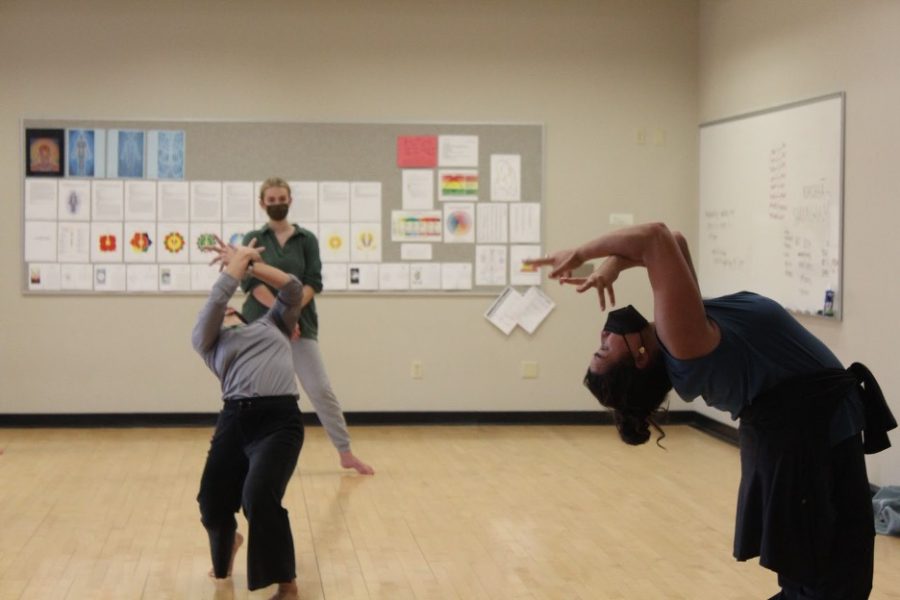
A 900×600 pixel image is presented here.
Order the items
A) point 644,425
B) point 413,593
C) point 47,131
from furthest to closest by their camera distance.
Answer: point 47,131 < point 413,593 < point 644,425

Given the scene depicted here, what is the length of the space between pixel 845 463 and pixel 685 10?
6.30m

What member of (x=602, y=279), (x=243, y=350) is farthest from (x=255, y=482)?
(x=602, y=279)

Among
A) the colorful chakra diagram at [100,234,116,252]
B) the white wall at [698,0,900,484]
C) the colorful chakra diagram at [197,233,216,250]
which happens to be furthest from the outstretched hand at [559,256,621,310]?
the colorful chakra diagram at [100,234,116,252]

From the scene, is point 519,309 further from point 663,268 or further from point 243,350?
point 663,268

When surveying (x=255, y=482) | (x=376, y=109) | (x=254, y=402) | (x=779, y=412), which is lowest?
(x=255, y=482)

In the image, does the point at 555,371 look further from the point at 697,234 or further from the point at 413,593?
the point at 413,593

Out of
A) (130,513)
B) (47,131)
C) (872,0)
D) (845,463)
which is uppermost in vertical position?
(872,0)

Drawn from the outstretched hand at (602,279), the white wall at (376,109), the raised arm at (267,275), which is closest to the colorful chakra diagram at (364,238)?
the white wall at (376,109)

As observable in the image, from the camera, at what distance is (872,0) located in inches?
236

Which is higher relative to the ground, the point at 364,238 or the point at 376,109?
the point at 376,109

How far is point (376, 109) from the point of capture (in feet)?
27.3

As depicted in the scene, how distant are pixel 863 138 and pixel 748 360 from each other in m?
3.89

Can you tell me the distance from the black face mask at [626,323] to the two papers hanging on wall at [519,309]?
5754 mm

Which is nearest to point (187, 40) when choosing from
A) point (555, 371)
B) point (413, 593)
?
point (555, 371)
